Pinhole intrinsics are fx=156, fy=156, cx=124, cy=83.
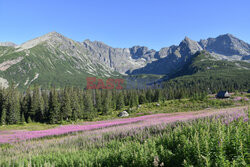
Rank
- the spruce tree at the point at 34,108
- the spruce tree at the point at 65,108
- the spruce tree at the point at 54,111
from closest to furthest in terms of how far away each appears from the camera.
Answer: the spruce tree at the point at 54,111 → the spruce tree at the point at 65,108 → the spruce tree at the point at 34,108

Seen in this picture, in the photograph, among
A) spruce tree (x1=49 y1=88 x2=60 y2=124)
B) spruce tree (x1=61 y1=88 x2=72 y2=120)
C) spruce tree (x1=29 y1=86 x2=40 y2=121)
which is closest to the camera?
spruce tree (x1=49 y1=88 x2=60 y2=124)

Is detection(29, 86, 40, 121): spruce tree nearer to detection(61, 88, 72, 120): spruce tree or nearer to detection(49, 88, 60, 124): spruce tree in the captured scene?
detection(49, 88, 60, 124): spruce tree

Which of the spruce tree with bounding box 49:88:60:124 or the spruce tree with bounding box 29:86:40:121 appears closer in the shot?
Result: the spruce tree with bounding box 49:88:60:124

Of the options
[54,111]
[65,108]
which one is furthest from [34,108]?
[65,108]

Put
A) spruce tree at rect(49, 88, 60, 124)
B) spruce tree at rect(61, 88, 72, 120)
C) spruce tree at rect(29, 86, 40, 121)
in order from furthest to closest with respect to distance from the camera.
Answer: spruce tree at rect(29, 86, 40, 121)
spruce tree at rect(61, 88, 72, 120)
spruce tree at rect(49, 88, 60, 124)

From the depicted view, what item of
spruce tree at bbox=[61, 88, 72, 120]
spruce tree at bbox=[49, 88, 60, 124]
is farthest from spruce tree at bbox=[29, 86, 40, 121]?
spruce tree at bbox=[61, 88, 72, 120]

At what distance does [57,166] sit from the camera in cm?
536

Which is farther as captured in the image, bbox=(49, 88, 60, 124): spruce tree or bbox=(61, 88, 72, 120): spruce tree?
bbox=(61, 88, 72, 120): spruce tree

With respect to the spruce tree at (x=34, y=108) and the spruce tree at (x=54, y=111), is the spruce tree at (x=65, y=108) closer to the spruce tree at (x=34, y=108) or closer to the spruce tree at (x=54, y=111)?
the spruce tree at (x=54, y=111)

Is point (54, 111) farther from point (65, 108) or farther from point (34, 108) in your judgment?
point (34, 108)

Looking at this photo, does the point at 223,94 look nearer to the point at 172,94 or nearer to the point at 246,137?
the point at 172,94

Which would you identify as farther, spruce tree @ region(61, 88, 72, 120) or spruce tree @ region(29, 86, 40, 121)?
spruce tree @ region(29, 86, 40, 121)

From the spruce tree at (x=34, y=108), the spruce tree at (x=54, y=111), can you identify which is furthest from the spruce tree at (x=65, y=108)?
the spruce tree at (x=34, y=108)

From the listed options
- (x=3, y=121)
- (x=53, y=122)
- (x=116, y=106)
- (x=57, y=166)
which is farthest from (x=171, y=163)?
(x=116, y=106)
